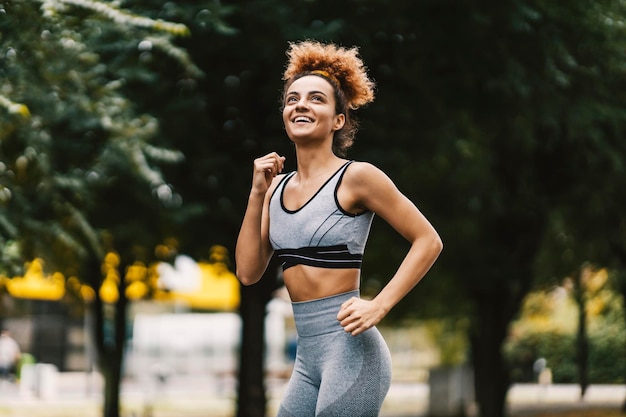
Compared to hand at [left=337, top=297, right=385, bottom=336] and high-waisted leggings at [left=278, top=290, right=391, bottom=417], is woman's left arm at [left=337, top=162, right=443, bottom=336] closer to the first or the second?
hand at [left=337, top=297, right=385, bottom=336]

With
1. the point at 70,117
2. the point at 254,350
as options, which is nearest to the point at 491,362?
the point at 254,350

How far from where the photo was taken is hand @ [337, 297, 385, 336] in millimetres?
3459

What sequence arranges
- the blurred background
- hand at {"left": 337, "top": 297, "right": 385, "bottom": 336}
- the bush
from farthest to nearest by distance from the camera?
the bush → the blurred background → hand at {"left": 337, "top": 297, "right": 385, "bottom": 336}

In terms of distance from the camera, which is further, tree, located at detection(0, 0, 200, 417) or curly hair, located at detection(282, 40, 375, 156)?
tree, located at detection(0, 0, 200, 417)

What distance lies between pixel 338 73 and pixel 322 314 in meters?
0.94

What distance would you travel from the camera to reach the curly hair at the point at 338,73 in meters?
3.96

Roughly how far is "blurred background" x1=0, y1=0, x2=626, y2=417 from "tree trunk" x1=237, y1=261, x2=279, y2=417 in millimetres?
27

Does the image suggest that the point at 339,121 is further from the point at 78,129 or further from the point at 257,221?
the point at 78,129

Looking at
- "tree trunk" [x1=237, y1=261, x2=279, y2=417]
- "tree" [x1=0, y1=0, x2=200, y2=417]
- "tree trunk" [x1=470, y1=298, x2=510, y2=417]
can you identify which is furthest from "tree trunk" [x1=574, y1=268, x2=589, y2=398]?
"tree" [x1=0, y1=0, x2=200, y2=417]

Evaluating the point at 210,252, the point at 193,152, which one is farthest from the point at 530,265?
the point at 193,152

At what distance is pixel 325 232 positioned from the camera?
12.1 feet

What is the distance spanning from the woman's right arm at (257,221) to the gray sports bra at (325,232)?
22 centimetres

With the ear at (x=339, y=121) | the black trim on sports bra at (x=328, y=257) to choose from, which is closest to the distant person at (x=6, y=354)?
the ear at (x=339, y=121)

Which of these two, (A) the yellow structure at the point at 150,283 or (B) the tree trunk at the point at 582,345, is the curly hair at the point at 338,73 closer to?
(A) the yellow structure at the point at 150,283
